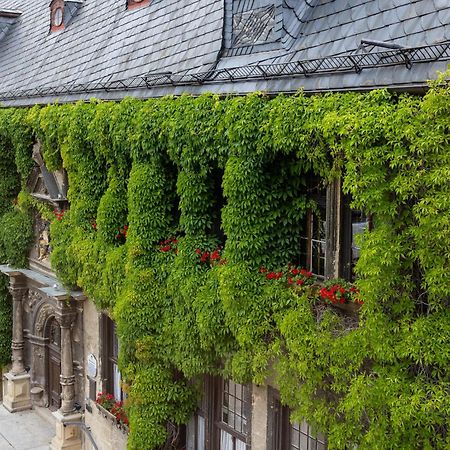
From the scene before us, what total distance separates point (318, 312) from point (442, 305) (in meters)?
2.18

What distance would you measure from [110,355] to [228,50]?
7.78 meters

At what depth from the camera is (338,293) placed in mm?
8781

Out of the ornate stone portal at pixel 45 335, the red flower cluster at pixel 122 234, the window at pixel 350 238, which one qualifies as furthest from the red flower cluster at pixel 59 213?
the window at pixel 350 238

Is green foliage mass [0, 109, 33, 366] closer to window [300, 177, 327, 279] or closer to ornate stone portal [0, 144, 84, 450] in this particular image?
ornate stone portal [0, 144, 84, 450]

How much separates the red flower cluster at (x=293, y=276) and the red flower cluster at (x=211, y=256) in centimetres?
100

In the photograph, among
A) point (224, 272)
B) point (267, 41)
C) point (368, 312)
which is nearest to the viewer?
point (368, 312)

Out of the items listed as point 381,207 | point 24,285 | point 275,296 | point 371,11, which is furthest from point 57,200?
point 381,207

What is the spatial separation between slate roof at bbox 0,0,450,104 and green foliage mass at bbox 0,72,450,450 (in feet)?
1.81

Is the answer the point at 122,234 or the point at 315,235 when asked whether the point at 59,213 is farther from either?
the point at 315,235

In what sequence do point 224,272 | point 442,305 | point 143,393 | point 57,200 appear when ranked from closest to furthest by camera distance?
1. point 442,305
2. point 224,272
3. point 143,393
4. point 57,200

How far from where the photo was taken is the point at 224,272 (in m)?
9.88

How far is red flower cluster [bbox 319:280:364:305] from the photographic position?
8766 millimetres

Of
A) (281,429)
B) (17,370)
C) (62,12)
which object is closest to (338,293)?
(281,429)

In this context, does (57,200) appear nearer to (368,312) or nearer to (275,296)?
(275,296)
